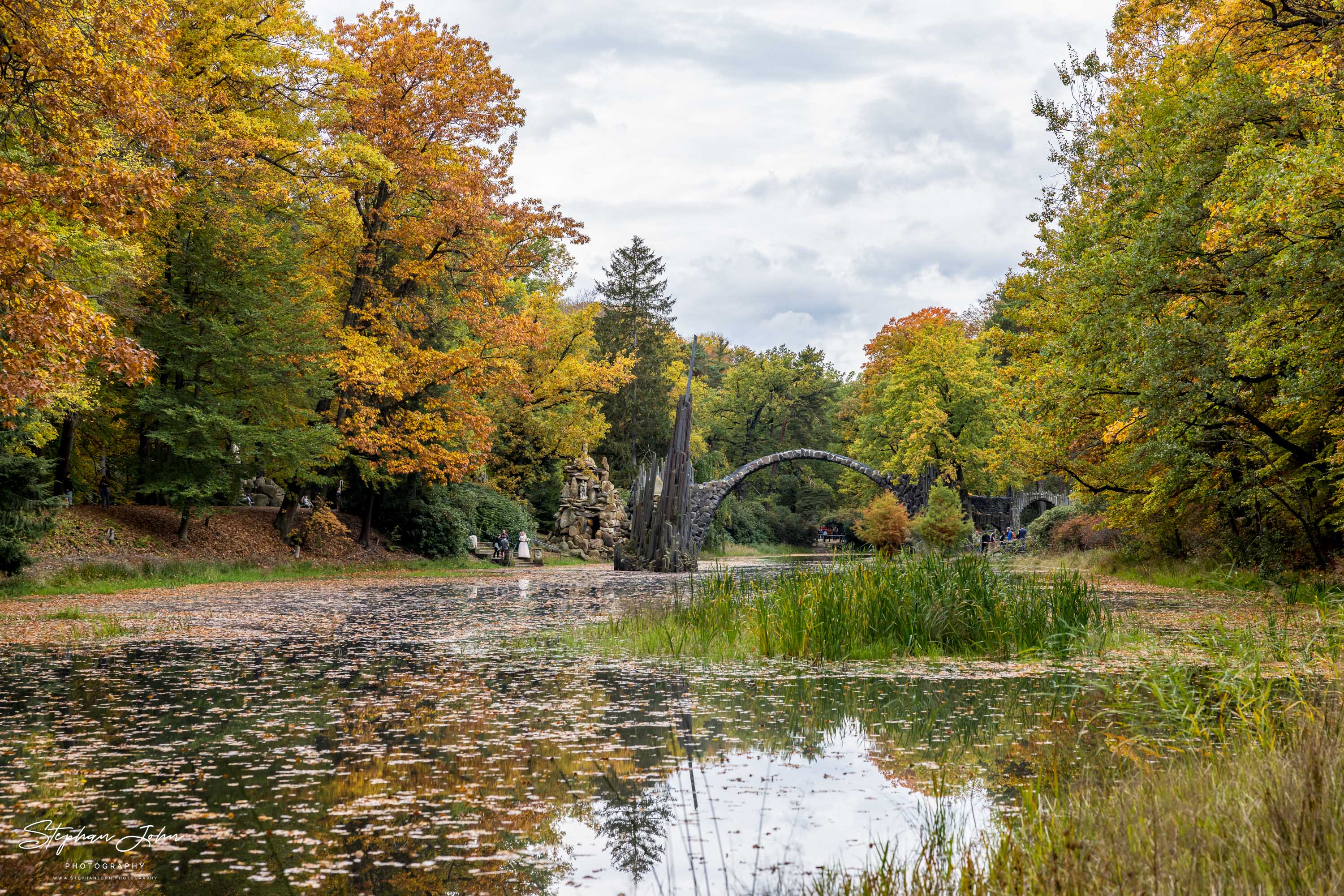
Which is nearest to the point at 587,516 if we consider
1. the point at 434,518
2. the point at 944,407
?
the point at 434,518

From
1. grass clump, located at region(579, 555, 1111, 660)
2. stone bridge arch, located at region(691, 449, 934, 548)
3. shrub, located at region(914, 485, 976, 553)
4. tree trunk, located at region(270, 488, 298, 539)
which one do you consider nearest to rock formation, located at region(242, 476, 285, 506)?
tree trunk, located at region(270, 488, 298, 539)

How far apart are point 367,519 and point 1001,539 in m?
27.0

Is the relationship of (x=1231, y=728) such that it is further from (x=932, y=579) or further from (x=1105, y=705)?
(x=932, y=579)

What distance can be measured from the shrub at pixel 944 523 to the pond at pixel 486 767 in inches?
930

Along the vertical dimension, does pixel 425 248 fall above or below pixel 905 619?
above

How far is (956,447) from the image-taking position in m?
35.9

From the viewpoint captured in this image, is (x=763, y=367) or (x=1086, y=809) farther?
(x=763, y=367)

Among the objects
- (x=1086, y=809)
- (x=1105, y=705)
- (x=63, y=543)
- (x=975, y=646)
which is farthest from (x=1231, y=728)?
(x=63, y=543)

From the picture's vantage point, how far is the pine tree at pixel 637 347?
42.3 metres

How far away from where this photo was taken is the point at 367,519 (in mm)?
24875

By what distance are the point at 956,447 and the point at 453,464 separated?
20.7 metres
